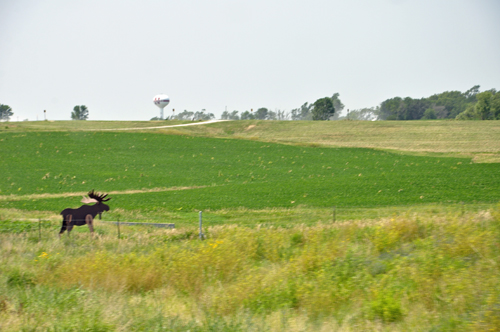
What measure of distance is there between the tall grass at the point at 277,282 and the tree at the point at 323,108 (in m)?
105

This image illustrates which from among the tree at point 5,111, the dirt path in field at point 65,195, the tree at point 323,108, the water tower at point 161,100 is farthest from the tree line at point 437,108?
the tree at point 5,111

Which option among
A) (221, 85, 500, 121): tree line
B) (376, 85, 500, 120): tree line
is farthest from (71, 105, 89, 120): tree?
(376, 85, 500, 120): tree line

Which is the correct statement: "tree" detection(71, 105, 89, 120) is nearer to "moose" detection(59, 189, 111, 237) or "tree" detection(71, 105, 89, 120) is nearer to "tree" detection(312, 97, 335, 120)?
"tree" detection(312, 97, 335, 120)

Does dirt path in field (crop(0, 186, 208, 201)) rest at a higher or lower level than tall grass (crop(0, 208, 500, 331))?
lower

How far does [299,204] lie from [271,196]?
2473 millimetres

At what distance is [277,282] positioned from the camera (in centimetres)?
746

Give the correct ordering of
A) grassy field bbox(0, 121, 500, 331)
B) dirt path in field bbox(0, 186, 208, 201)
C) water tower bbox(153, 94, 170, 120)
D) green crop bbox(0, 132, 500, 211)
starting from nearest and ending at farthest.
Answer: grassy field bbox(0, 121, 500, 331) < green crop bbox(0, 132, 500, 211) < dirt path in field bbox(0, 186, 208, 201) < water tower bbox(153, 94, 170, 120)

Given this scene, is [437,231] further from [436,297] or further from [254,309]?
[254,309]

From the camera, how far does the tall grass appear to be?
18.2 feet

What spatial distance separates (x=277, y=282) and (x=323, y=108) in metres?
110

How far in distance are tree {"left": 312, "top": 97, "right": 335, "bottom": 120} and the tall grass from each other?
346ft


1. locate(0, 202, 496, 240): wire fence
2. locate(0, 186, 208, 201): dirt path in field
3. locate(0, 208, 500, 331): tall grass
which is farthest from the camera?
locate(0, 186, 208, 201): dirt path in field

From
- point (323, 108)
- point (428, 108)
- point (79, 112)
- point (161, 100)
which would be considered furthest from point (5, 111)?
point (428, 108)

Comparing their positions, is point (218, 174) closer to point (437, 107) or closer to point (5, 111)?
point (437, 107)
